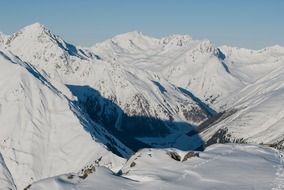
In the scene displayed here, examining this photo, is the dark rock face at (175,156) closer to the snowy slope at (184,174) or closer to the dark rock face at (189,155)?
the snowy slope at (184,174)

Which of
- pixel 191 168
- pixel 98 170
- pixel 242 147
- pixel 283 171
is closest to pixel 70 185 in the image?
pixel 98 170

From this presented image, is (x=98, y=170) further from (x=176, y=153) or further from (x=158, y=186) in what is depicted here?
(x=176, y=153)

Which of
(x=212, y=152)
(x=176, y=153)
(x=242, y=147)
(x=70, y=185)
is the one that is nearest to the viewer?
(x=70, y=185)

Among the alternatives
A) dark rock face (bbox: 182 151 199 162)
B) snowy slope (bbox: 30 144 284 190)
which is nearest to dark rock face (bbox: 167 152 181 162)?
snowy slope (bbox: 30 144 284 190)

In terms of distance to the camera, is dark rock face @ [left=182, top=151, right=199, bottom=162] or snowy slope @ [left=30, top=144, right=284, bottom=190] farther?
dark rock face @ [left=182, top=151, right=199, bottom=162]

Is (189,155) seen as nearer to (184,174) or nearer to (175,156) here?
(175,156)

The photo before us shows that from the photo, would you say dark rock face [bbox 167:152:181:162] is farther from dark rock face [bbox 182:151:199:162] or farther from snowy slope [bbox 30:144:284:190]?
dark rock face [bbox 182:151:199:162]

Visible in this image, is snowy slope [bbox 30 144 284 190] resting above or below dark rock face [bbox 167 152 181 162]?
below

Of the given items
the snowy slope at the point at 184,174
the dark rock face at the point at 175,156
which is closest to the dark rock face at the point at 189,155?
the snowy slope at the point at 184,174
